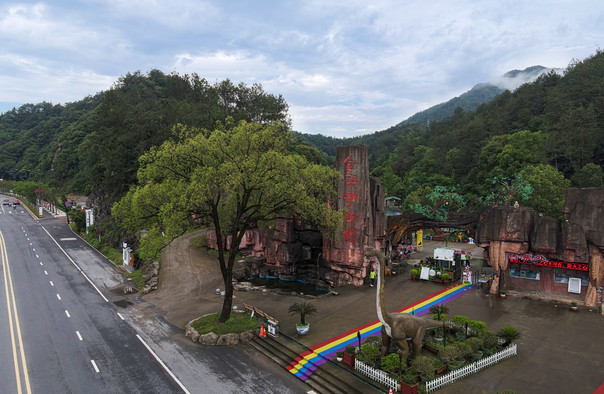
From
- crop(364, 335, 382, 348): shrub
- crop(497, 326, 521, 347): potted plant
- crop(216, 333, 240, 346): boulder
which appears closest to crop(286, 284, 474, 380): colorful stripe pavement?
crop(364, 335, 382, 348): shrub

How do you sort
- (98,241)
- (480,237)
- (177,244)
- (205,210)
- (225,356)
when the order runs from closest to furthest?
(225,356) < (205,210) < (480,237) < (177,244) < (98,241)

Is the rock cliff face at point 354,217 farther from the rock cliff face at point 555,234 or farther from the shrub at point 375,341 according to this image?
the shrub at point 375,341

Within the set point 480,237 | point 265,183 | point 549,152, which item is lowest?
point 480,237

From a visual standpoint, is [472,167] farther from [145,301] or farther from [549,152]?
[145,301]

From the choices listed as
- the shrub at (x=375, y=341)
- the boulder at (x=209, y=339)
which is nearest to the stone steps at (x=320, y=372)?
the boulder at (x=209, y=339)

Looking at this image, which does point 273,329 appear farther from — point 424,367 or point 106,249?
point 106,249

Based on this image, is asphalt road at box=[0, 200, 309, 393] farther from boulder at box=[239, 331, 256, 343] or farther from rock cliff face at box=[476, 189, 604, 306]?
rock cliff face at box=[476, 189, 604, 306]

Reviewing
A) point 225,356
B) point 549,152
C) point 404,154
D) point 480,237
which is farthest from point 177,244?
point 404,154
